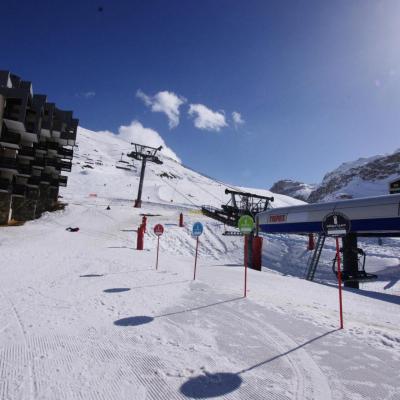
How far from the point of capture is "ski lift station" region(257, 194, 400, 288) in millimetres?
15367

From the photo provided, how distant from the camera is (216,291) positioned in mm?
8508

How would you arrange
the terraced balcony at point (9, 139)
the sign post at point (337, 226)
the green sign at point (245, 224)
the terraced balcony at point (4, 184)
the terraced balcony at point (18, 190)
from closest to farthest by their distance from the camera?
the sign post at point (337, 226) < the green sign at point (245, 224) < the terraced balcony at point (4, 184) < the terraced balcony at point (9, 139) < the terraced balcony at point (18, 190)

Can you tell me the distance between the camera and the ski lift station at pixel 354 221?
50.4 feet

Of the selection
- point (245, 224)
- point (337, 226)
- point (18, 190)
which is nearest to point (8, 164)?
point (18, 190)

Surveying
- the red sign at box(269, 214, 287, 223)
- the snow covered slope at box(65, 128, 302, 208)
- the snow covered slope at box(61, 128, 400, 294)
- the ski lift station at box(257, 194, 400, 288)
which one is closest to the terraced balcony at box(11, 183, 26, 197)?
the snow covered slope at box(61, 128, 400, 294)

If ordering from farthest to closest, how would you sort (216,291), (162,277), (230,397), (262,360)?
(162,277)
(216,291)
(262,360)
(230,397)

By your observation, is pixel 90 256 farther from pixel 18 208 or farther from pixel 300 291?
pixel 18 208

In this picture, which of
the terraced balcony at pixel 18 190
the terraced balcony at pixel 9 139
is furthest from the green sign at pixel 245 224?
the terraced balcony at pixel 9 139

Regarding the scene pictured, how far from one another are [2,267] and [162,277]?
18.7 feet

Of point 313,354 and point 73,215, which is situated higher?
point 73,215

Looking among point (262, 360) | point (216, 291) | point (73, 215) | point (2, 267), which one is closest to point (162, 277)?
point (216, 291)

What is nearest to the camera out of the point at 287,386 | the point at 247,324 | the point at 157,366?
the point at 287,386

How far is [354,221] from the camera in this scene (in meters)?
16.7

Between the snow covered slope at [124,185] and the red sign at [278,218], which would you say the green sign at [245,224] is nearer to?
the red sign at [278,218]
